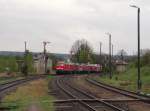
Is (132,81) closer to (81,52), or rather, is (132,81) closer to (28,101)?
(28,101)

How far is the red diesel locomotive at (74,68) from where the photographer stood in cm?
10394

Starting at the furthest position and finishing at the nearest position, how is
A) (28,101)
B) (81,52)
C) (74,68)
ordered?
(81,52) < (74,68) < (28,101)

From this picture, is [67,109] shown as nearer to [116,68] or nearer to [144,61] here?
[144,61]

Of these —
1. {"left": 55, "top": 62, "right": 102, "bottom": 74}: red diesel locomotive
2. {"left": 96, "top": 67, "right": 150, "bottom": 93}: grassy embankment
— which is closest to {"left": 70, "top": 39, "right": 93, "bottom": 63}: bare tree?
{"left": 55, "top": 62, "right": 102, "bottom": 74}: red diesel locomotive

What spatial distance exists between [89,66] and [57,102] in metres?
88.1

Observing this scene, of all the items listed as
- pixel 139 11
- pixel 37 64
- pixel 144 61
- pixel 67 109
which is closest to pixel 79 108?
pixel 67 109

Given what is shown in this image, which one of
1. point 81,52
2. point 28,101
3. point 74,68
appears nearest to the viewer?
point 28,101

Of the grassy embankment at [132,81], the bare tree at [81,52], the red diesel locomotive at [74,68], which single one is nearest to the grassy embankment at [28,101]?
the grassy embankment at [132,81]

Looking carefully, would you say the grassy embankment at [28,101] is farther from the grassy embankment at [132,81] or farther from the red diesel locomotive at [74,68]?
the red diesel locomotive at [74,68]

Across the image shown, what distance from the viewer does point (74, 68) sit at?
360ft

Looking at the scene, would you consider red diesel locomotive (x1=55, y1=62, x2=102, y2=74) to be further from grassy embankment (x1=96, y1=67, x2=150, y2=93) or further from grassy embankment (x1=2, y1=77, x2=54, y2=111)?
grassy embankment (x1=2, y1=77, x2=54, y2=111)

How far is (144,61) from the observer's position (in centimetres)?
7850

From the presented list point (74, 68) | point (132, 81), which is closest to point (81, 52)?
point (74, 68)

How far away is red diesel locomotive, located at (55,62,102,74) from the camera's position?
341 feet
